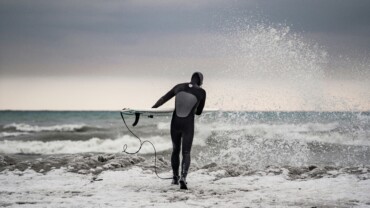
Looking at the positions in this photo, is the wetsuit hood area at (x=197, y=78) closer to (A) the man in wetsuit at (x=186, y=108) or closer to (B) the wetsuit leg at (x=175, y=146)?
(A) the man in wetsuit at (x=186, y=108)

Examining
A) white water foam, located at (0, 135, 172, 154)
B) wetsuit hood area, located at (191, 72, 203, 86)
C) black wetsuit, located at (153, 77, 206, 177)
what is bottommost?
white water foam, located at (0, 135, 172, 154)

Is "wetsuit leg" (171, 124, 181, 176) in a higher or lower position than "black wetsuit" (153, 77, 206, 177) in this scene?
lower

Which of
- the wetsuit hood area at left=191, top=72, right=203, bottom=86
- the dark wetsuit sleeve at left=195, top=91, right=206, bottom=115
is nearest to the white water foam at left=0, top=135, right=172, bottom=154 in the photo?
the dark wetsuit sleeve at left=195, top=91, right=206, bottom=115

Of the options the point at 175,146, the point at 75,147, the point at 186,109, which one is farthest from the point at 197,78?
the point at 75,147

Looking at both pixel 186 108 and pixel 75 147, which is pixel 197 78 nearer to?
pixel 186 108

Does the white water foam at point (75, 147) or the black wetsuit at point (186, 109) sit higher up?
the black wetsuit at point (186, 109)

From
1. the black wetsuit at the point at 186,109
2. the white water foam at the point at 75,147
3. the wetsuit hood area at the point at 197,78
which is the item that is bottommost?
the white water foam at the point at 75,147

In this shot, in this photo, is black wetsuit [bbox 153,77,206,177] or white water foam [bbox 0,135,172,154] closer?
black wetsuit [bbox 153,77,206,177]

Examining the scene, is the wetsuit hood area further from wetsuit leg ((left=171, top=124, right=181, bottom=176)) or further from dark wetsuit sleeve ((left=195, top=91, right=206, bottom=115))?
wetsuit leg ((left=171, top=124, right=181, bottom=176))

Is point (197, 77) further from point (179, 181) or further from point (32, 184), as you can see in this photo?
point (32, 184)

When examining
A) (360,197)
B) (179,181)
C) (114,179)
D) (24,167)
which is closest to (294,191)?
(360,197)

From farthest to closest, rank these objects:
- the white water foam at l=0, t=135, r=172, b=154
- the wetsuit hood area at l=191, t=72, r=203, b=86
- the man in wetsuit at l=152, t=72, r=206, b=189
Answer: the white water foam at l=0, t=135, r=172, b=154 → the wetsuit hood area at l=191, t=72, r=203, b=86 → the man in wetsuit at l=152, t=72, r=206, b=189

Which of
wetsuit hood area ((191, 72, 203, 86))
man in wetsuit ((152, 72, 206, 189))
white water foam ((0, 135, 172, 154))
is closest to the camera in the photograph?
man in wetsuit ((152, 72, 206, 189))

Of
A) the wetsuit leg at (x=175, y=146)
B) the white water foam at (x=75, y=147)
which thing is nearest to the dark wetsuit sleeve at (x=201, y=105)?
the wetsuit leg at (x=175, y=146)
